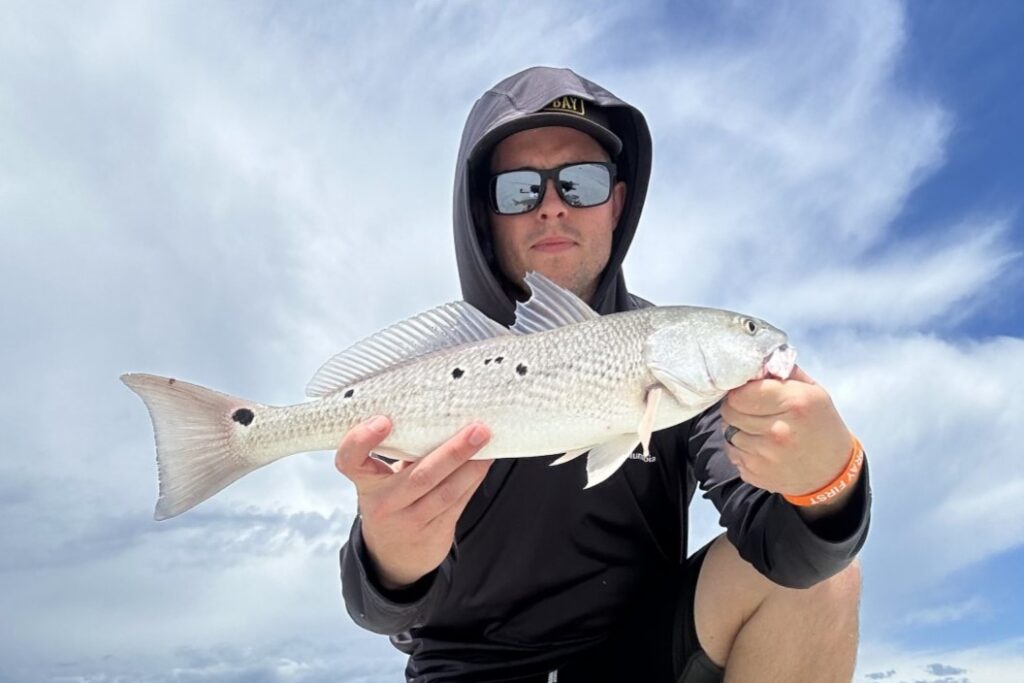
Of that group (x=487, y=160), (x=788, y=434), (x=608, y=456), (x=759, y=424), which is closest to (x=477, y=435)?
(x=608, y=456)

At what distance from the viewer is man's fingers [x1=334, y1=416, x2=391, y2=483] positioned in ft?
14.7

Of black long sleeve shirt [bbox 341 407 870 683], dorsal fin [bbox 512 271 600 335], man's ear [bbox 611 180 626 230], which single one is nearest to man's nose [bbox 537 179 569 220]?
man's ear [bbox 611 180 626 230]

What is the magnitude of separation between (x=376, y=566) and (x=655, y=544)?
212 cm

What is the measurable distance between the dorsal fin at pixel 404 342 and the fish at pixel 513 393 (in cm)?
1

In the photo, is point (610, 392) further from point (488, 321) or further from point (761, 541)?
point (761, 541)

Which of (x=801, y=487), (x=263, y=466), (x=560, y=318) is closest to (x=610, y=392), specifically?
(x=560, y=318)

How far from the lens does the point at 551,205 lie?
622 centimetres

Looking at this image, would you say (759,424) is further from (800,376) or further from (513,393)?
(513,393)

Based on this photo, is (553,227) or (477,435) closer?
(477,435)

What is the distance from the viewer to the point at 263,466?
191 inches

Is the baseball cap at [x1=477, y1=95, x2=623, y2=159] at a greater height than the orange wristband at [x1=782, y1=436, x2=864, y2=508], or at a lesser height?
greater

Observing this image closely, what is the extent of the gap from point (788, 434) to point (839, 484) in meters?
0.56

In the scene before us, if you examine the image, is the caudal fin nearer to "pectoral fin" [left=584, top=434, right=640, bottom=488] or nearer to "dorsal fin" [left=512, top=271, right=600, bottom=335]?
"dorsal fin" [left=512, top=271, right=600, bottom=335]

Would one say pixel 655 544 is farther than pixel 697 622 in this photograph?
Yes
